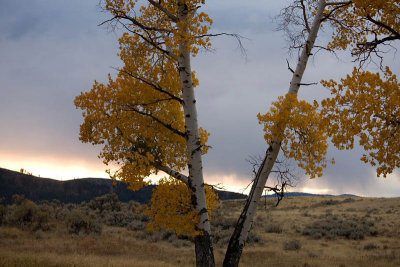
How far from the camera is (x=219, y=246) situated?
19531 millimetres

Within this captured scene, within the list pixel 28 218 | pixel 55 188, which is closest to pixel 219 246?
pixel 28 218

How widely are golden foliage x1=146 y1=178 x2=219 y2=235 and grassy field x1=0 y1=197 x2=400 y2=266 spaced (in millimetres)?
3623

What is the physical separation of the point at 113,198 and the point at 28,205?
12440 mm

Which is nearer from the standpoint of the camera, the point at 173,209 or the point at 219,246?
the point at 173,209

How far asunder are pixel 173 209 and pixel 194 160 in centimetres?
158

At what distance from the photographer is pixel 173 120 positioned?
11164mm

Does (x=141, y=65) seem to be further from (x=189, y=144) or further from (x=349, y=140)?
(x=349, y=140)

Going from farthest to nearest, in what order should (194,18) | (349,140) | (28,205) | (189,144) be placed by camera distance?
1. (28,205)
2. (189,144)
3. (194,18)
4. (349,140)

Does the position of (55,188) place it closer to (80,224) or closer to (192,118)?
(80,224)

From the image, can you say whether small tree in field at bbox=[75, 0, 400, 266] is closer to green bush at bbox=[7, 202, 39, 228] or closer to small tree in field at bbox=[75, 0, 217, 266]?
small tree in field at bbox=[75, 0, 217, 266]

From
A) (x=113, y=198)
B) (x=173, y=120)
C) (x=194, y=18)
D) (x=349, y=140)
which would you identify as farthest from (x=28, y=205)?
(x=349, y=140)

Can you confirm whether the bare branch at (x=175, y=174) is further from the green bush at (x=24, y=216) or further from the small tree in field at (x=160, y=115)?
the green bush at (x=24, y=216)

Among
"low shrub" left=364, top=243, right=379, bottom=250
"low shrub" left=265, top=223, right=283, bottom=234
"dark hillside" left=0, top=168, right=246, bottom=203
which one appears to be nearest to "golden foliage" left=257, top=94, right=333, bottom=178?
"low shrub" left=364, top=243, right=379, bottom=250

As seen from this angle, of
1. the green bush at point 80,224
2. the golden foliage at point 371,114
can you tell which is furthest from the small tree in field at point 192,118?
the green bush at point 80,224
